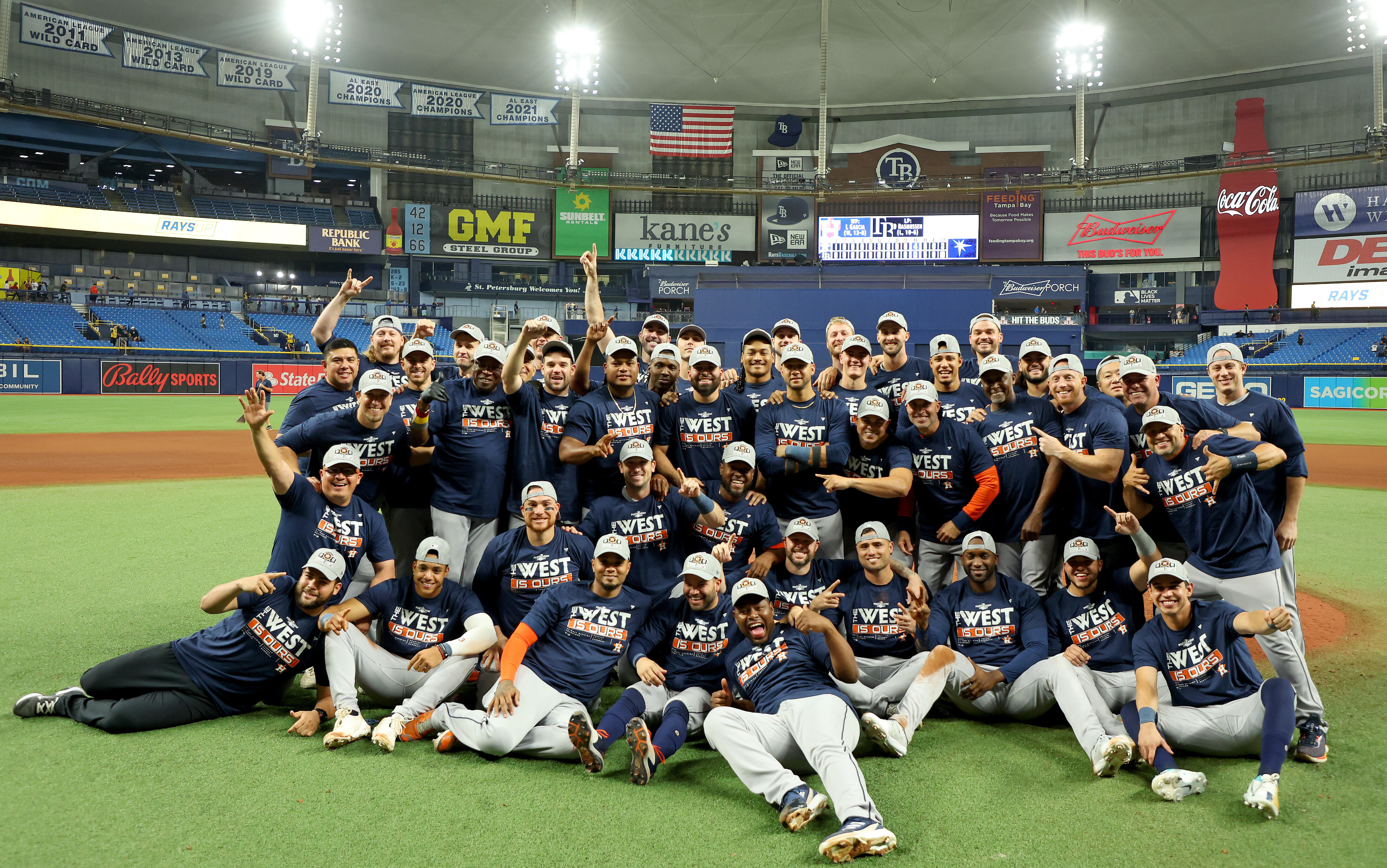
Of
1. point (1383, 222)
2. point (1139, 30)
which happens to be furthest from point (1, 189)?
point (1383, 222)

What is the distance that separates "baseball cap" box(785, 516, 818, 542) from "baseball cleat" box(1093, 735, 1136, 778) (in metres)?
2.24

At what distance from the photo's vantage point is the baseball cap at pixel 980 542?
6.06 m

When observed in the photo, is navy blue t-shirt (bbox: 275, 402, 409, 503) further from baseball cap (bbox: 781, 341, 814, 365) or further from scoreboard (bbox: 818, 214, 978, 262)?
scoreboard (bbox: 818, 214, 978, 262)

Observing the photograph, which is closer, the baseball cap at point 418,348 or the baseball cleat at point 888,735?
the baseball cleat at point 888,735

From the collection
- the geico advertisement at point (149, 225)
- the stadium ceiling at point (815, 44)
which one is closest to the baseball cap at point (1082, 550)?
the stadium ceiling at point (815, 44)

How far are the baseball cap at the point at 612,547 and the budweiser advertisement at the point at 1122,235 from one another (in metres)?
50.3

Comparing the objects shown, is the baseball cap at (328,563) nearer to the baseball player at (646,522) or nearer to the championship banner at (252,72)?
the baseball player at (646,522)

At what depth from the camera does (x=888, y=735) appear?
5.13 m

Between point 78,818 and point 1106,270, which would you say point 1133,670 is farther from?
point 1106,270

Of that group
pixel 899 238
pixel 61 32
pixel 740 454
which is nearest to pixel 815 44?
pixel 899 238

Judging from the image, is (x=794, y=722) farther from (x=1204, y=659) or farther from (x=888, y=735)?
(x=1204, y=659)

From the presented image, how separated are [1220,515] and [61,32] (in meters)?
53.7

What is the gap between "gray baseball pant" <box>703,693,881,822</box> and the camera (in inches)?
175

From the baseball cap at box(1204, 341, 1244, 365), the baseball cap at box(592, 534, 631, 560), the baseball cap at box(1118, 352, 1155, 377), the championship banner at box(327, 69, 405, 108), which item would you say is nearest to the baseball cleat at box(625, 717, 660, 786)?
the baseball cap at box(592, 534, 631, 560)
